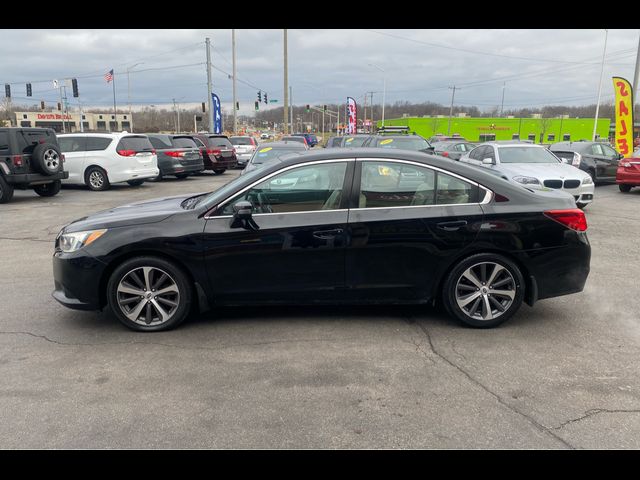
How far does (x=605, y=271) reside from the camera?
255 inches

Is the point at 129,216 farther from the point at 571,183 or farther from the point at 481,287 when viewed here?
the point at 571,183

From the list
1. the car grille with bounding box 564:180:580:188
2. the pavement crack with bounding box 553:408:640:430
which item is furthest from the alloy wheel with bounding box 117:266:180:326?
the car grille with bounding box 564:180:580:188

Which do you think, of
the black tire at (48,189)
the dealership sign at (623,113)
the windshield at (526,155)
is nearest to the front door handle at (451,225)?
the windshield at (526,155)

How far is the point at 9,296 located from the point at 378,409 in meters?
4.62

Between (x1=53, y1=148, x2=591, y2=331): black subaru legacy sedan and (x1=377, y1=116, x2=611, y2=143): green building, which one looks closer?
(x1=53, y1=148, x2=591, y2=331): black subaru legacy sedan

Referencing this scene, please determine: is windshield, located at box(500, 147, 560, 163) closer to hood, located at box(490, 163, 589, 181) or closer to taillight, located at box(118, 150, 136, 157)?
hood, located at box(490, 163, 589, 181)

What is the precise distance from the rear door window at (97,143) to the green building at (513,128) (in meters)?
71.5

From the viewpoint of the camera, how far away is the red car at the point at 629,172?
14.7 meters

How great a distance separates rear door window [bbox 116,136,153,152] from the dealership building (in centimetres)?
8990

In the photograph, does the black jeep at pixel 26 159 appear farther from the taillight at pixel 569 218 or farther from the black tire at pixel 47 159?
the taillight at pixel 569 218

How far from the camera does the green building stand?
268 feet

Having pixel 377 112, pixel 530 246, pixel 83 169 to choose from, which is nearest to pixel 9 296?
pixel 530 246

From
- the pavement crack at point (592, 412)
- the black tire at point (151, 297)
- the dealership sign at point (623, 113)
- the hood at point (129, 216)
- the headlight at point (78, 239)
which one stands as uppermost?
the dealership sign at point (623, 113)

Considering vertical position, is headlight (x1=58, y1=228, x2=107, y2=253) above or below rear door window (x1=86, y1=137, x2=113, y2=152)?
below
